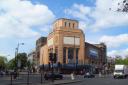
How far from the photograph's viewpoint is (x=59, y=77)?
75.3 m

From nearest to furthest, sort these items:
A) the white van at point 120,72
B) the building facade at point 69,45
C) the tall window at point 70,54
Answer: the white van at point 120,72, the building facade at point 69,45, the tall window at point 70,54

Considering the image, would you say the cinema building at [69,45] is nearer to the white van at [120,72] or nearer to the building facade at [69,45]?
the building facade at [69,45]

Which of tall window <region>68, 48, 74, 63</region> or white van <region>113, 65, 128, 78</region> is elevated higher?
tall window <region>68, 48, 74, 63</region>

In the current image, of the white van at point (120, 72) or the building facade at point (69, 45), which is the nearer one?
the white van at point (120, 72)

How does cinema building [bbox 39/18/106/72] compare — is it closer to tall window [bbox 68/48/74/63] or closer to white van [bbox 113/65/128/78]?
tall window [bbox 68/48/74/63]

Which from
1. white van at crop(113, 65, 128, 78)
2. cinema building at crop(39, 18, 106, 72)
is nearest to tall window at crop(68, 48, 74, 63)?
cinema building at crop(39, 18, 106, 72)

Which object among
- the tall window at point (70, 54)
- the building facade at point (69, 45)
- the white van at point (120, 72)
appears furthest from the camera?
the tall window at point (70, 54)

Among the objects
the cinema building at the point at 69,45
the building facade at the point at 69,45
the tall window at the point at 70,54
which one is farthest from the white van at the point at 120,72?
the tall window at the point at 70,54

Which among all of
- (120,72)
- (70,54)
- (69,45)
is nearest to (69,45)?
(69,45)

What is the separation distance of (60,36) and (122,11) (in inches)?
5221

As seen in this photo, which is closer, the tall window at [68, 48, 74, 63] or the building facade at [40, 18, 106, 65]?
the building facade at [40, 18, 106, 65]

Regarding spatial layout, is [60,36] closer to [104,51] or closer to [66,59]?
[66,59]

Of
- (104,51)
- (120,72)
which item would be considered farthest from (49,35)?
(120,72)

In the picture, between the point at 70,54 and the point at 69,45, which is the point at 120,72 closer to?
the point at 70,54
